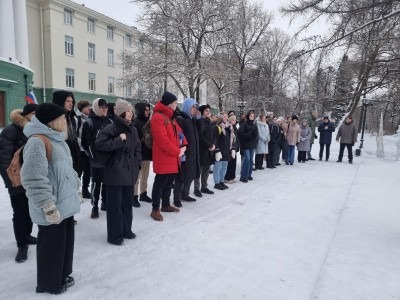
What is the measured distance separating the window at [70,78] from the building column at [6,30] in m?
13.3

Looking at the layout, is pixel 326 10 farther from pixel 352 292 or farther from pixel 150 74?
pixel 150 74

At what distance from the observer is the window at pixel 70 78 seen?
101 feet

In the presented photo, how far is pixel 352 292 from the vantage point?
3.10 metres

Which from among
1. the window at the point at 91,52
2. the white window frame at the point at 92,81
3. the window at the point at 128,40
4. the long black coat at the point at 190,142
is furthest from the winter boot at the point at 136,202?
the window at the point at 128,40

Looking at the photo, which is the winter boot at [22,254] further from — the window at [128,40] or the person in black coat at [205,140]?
the window at [128,40]

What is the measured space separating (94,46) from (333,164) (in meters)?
30.0

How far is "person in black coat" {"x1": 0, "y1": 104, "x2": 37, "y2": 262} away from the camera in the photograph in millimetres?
3521

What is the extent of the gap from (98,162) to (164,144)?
1102 mm

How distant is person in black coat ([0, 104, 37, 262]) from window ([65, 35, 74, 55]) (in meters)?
30.6

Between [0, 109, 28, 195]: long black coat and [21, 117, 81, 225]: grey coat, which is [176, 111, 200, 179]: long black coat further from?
[21, 117, 81, 225]: grey coat

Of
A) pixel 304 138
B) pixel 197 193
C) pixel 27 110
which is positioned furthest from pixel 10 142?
pixel 304 138

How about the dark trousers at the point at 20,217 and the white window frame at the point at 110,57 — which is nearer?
the dark trousers at the point at 20,217

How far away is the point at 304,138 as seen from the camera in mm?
12188

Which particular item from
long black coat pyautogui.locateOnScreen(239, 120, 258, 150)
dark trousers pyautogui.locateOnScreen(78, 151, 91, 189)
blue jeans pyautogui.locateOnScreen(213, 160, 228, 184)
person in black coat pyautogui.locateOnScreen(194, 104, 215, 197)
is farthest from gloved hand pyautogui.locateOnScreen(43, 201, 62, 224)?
long black coat pyautogui.locateOnScreen(239, 120, 258, 150)
